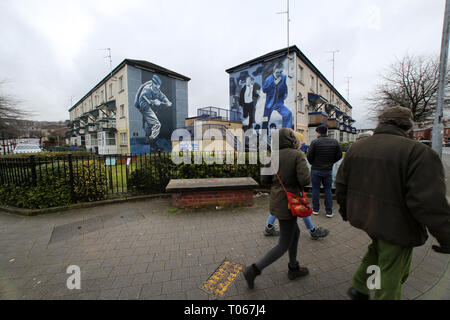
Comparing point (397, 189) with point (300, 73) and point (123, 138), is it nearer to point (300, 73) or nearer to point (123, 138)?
point (300, 73)

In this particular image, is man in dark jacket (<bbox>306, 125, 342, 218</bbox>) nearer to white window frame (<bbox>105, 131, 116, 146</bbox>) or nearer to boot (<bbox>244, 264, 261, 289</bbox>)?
boot (<bbox>244, 264, 261, 289</bbox>)

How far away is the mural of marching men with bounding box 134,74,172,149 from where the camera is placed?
2003 cm

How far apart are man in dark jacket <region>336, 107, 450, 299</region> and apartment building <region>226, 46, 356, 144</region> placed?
16855mm

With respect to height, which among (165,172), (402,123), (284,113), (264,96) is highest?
(264,96)

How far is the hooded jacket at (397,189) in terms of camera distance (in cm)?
136

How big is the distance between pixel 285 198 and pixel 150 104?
21.2 meters

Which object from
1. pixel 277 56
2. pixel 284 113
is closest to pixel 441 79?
pixel 284 113

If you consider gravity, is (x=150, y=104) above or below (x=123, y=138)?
above

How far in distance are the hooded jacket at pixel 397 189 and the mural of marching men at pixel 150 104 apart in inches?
819

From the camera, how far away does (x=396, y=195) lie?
1528 mm

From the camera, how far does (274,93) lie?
60.5 feet
